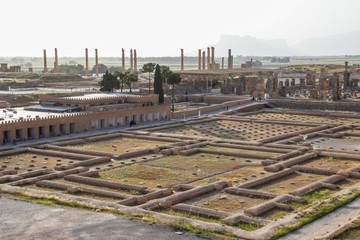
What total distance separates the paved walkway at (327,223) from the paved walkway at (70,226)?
3917 millimetres

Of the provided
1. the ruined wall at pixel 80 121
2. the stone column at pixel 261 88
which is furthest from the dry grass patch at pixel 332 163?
the stone column at pixel 261 88

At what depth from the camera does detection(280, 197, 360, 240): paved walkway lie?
60.6 ft

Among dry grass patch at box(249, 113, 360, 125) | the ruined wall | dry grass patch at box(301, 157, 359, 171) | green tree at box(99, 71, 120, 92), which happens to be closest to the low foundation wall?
dry grass patch at box(249, 113, 360, 125)

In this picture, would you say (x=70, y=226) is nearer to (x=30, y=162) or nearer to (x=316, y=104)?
(x=30, y=162)

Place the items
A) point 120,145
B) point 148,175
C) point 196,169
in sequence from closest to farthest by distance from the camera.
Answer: point 148,175 → point 196,169 → point 120,145

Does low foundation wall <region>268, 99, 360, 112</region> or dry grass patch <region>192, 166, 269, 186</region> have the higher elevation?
low foundation wall <region>268, 99, 360, 112</region>

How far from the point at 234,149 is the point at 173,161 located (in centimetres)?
603

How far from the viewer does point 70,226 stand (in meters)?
19.0

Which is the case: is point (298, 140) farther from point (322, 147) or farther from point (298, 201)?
point (298, 201)

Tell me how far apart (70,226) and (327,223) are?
979 centimetres

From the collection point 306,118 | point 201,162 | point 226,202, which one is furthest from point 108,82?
point 226,202

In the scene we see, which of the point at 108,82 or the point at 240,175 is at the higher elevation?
the point at 108,82

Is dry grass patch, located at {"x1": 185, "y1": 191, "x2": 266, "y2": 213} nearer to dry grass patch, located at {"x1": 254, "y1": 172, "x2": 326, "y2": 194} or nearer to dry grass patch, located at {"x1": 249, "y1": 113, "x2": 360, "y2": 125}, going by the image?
dry grass patch, located at {"x1": 254, "y1": 172, "x2": 326, "y2": 194}

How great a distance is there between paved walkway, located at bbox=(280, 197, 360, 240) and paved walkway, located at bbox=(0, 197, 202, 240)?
3.92 metres
